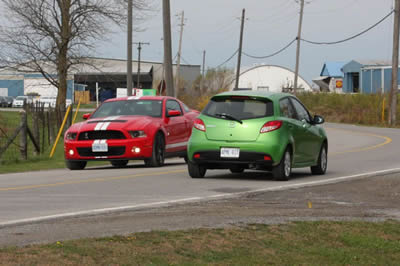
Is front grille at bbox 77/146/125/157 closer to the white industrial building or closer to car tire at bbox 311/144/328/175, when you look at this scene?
car tire at bbox 311/144/328/175

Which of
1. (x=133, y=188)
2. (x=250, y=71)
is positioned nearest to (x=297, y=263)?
(x=133, y=188)

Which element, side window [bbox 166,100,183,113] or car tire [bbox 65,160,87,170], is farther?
side window [bbox 166,100,183,113]

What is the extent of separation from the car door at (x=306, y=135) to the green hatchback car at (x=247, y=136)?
70 millimetres

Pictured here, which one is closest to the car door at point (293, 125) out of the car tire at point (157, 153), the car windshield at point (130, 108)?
the car tire at point (157, 153)

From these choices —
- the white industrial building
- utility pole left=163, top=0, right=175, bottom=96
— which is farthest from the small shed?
utility pole left=163, top=0, right=175, bottom=96

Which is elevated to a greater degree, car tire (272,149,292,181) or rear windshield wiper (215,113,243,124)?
rear windshield wiper (215,113,243,124)

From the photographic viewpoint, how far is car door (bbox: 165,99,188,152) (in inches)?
747

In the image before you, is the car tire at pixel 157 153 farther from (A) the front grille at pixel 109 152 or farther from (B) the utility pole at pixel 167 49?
(B) the utility pole at pixel 167 49

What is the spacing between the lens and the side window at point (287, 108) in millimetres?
15070

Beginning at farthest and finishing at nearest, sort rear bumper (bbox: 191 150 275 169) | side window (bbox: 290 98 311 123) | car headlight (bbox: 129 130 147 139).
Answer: car headlight (bbox: 129 130 147 139)
side window (bbox: 290 98 311 123)
rear bumper (bbox: 191 150 275 169)

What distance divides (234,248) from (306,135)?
8489mm

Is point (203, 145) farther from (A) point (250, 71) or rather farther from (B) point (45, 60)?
(A) point (250, 71)

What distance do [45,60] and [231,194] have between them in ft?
93.0

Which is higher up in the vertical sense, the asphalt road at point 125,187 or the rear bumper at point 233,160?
the rear bumper at point 233,160
